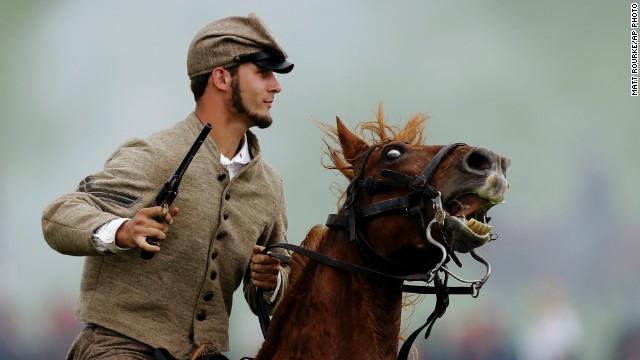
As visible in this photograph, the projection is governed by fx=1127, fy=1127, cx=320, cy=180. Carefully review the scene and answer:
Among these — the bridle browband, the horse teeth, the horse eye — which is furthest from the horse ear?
the horse teeth

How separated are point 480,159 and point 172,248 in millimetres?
1534

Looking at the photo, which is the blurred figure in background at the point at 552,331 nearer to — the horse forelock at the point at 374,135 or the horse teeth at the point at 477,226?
the horse forelock at the point at 374,135

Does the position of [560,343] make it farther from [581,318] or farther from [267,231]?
[267,231]

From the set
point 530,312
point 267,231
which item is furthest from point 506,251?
point 267,231

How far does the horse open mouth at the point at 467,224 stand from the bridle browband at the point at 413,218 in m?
0.05

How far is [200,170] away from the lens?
5.05m

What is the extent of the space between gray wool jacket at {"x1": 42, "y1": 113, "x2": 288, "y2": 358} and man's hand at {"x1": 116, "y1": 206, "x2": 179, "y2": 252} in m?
0.27

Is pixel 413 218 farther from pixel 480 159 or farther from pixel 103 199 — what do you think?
pixel 103 199

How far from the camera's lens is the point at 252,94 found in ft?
16.9

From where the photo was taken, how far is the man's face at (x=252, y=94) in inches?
203

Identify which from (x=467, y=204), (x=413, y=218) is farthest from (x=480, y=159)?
(x=413, y=218)

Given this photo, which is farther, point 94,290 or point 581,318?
point 581,318

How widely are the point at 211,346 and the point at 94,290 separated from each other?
0.57 metres

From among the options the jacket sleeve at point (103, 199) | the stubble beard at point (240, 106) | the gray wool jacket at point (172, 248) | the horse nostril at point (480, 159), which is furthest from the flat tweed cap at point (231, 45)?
the horse nostril at point (480, 159)
